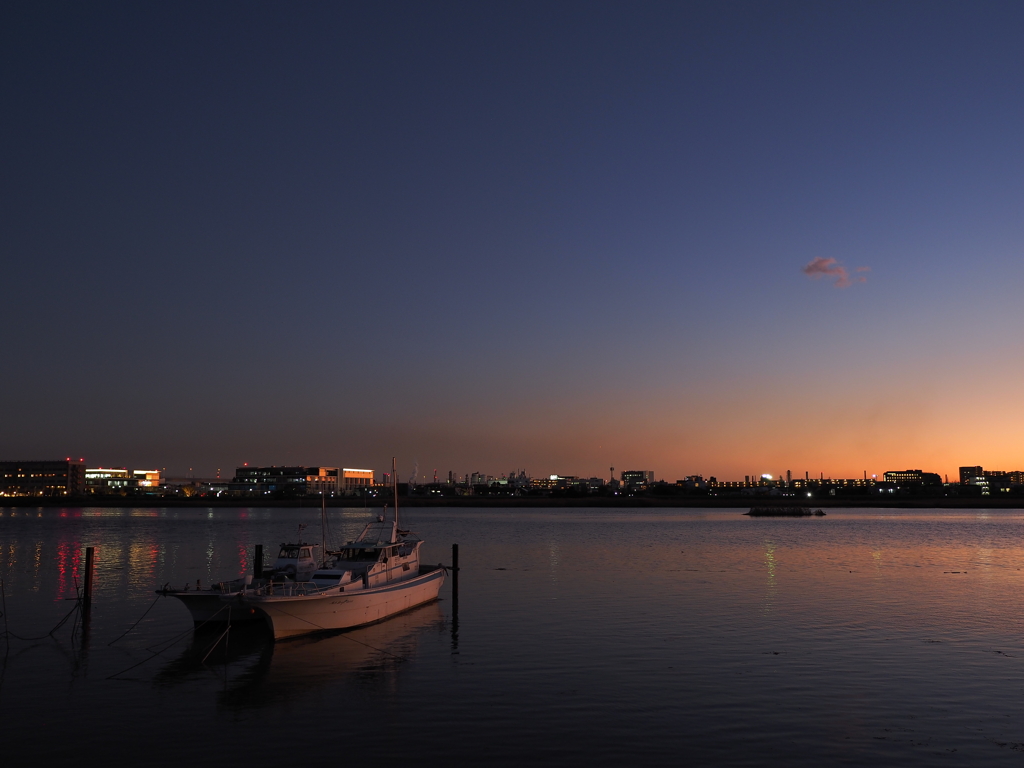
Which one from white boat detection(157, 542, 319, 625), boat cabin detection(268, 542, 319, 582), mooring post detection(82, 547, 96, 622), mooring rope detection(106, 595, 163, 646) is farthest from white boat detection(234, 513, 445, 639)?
mooring post detection(82, 547, 96, 622)

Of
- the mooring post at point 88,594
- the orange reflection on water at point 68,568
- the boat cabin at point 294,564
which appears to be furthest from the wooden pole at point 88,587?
the boat cabin at point 294,564

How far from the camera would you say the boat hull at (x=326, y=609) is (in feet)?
106

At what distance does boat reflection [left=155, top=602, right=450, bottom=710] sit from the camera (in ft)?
82.6

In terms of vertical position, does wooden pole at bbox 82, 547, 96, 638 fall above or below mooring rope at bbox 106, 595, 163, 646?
above

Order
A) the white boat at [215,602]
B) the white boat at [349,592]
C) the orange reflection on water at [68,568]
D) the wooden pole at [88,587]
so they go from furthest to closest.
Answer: the orange reflection on water at [68,568] → the wooden pole at [88,587] → the white boat at [215,602] → the white boat at [349,592]

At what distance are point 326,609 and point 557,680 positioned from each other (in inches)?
480

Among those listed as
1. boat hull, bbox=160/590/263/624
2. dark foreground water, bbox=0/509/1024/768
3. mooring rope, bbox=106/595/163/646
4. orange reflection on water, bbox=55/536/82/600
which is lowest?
dark foreground water, bbox=0/509/1024/768

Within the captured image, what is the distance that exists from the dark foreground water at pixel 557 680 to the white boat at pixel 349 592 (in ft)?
2.98

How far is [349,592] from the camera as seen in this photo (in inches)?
1390

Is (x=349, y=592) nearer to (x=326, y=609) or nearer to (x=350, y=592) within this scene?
(x=350, y=592)

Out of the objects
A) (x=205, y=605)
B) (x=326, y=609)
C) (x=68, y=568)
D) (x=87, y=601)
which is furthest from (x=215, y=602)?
(x=68, y=568)

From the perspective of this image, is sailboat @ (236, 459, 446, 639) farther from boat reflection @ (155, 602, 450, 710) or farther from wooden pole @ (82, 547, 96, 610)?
wooden pole @ (82, 547, 96, 610)

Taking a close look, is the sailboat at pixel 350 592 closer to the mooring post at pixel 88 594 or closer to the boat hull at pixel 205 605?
the boat hull at pixel 205 605

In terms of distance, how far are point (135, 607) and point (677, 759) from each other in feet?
109
